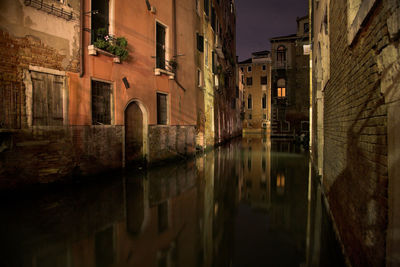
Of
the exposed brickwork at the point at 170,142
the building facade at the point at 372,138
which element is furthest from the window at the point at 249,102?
the building facade at the point at 372,138

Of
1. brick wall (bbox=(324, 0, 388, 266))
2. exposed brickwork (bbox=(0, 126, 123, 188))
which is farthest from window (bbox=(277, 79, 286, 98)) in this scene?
brick wall (bbox=(324, 0, 388, 266))

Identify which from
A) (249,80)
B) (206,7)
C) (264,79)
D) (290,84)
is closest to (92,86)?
(206,7)

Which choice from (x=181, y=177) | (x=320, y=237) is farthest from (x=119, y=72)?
(x=320, y=237)

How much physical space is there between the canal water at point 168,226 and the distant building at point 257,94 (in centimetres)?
4376

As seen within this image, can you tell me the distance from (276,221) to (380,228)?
2726 millimetres

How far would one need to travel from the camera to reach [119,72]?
9.16 metres

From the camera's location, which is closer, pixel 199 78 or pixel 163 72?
pixel 163 72

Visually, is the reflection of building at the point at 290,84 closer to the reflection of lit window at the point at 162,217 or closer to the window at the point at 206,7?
the window at the point at 206,7

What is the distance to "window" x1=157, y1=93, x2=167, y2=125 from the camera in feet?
38.0

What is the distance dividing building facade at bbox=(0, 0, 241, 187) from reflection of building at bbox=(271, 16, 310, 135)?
20.9m

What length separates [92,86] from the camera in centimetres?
827

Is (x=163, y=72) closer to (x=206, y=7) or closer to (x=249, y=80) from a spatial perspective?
(x=206, y=7)

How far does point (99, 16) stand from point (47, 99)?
352cm

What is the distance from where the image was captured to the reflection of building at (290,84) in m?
30.8
